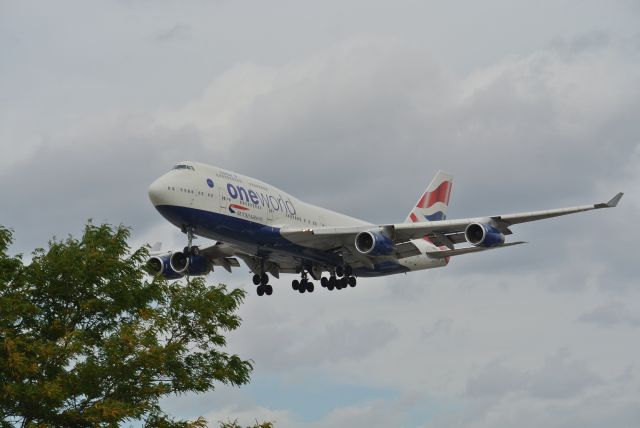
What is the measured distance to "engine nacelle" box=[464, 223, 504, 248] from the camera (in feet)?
204

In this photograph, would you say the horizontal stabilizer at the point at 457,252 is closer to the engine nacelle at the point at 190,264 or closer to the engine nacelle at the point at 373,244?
the engine nacelle at the point at 373,244

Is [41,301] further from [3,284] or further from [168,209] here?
[168,209]

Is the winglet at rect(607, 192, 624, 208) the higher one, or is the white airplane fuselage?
the white airplane fuselage

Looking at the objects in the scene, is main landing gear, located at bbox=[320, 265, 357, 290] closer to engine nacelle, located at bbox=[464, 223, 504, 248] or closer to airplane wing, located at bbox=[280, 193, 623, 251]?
airplane wing, located at bbox=[280, 193, 623, 251]

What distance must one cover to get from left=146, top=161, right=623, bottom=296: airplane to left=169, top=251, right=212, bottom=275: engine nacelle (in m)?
0.06

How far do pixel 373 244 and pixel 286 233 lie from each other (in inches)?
196

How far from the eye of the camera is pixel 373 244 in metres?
64.7

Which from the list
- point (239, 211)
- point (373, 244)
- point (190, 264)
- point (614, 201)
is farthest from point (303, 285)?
point (614, 201)

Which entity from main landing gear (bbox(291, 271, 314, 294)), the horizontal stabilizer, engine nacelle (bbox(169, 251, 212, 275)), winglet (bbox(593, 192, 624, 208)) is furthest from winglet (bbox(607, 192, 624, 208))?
engine nacelle (bbox(169, 251, 212, 275))

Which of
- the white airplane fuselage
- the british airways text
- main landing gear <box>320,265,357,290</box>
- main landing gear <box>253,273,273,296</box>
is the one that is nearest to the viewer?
the white airplane fuselage

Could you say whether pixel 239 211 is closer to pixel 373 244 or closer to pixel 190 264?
pixel 373 244

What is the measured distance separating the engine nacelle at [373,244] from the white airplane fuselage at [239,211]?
3.44 meters

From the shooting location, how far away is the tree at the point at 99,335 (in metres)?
33.9

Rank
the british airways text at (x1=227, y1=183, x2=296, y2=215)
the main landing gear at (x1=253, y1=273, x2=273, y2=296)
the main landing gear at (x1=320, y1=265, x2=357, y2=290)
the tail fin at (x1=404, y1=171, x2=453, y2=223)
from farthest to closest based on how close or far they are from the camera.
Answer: the tail fin at (x1=404, y1=171, x2=453, y2=223)
the main landing gear at (x1=253, y1=273, x2=273, y2=296)
the main landing gear at (x1=320, y1=265, x2=357, y2=290)
the british airways text at (x1=227, y1=183, x2=296, y2=215)
